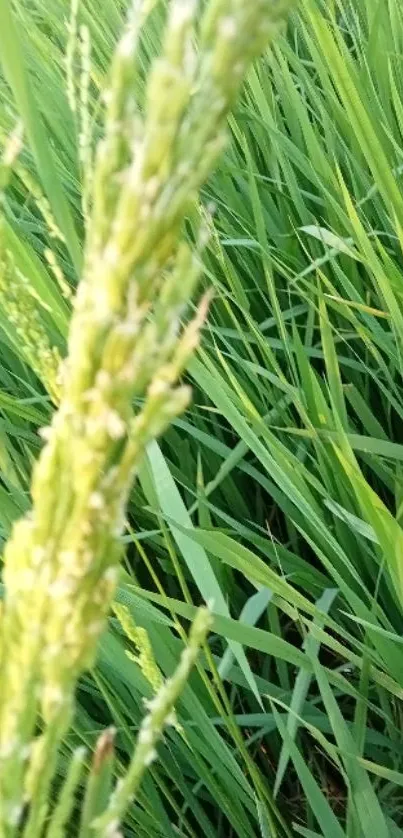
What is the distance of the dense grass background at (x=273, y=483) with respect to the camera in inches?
21.4

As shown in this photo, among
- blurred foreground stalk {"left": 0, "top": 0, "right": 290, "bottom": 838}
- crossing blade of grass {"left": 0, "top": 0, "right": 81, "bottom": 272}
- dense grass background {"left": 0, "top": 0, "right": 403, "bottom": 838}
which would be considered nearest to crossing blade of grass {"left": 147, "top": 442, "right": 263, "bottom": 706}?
dense grass background {"left": 0, "top": 0, "right": 403, "bottom": 838}

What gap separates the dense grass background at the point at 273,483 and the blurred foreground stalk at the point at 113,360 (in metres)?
0.26

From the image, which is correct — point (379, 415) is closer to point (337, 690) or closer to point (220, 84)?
point (337, 690)

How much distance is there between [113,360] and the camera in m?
0.16

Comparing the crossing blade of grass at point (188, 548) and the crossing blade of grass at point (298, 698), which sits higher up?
the crossing blade of grass at point (188, 548)

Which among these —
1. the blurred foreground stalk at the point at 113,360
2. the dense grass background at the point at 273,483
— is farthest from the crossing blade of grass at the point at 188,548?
the blurred foreground stalk at the point at 113,360

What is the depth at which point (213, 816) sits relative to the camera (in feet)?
2.15

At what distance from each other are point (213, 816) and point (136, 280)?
609mm

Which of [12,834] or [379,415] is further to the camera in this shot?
[379,415]

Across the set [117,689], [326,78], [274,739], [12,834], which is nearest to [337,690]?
[274,739]

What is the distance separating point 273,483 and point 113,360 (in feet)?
1.91

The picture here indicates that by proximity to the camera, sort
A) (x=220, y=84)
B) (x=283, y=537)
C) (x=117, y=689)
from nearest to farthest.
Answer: (x=220, y=84)
(x=117, y=689)
(x=283, y=537)

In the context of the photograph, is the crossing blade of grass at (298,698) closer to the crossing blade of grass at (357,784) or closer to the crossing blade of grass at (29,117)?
the crossing blade of grass at (357,784)

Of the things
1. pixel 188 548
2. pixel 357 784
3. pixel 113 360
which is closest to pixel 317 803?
pixel 357 784
